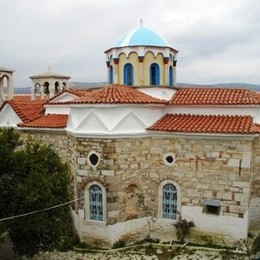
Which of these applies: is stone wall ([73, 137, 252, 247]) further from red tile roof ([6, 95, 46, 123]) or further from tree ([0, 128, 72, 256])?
red tile roof ([6, 95, 46, 123])

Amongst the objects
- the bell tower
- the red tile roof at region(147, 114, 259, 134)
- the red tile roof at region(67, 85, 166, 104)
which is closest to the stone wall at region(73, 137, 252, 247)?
the red tile roof at region(147, 114, 259, 134)

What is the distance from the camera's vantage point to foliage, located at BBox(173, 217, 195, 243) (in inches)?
421

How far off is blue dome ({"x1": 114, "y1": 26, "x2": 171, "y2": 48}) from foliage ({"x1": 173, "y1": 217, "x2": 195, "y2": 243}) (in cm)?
659

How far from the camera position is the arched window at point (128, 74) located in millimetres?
13383

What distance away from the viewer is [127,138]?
10539 millimetres

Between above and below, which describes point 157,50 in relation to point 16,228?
above

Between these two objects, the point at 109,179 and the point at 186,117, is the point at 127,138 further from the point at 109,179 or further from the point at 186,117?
the point at 186,117

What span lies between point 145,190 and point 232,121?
3.44 meters

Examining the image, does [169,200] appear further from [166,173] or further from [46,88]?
[46,88]

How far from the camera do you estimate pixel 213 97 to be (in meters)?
11.9

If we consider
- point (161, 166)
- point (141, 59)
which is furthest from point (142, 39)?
point (161, 166)

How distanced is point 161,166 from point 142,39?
5.23m

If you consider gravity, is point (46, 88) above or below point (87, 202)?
above

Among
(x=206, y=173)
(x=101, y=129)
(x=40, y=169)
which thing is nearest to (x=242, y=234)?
(x=206, y=173)
